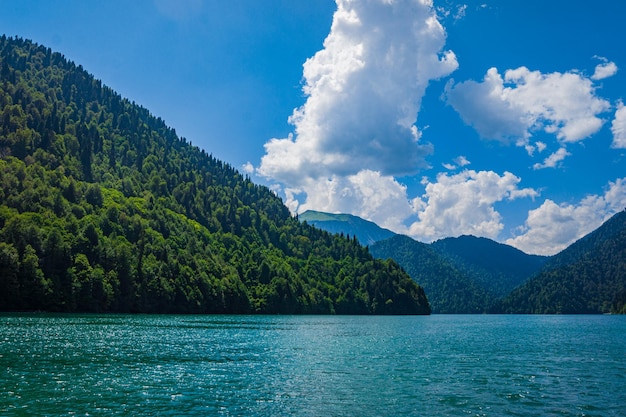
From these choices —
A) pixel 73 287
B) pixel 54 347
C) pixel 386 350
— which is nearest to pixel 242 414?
pixel 54 347

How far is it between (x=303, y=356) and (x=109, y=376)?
31.1 metres

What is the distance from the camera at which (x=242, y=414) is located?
36.8m

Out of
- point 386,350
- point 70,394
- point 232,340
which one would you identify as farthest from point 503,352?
point 70,394

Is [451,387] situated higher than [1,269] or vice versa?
[1,269]

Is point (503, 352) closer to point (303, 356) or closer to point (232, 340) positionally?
point (303, 356)

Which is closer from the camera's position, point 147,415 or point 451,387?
point 147,415

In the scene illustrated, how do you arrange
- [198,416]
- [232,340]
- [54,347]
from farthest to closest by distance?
[232,340] → [54,347] → [198,416]

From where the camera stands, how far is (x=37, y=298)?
550 feet

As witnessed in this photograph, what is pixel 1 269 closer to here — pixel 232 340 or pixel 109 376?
pixel 232 340

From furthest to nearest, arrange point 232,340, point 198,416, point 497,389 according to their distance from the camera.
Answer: point 232,340
point 497,389
point 198,416

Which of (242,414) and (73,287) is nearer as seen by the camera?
(242,414)

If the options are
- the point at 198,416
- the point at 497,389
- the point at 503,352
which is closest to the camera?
the point at 198,416

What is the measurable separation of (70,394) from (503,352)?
7051 cm

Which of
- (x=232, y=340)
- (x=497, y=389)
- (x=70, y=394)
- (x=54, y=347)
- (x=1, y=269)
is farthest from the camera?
(x=1, y=269)
